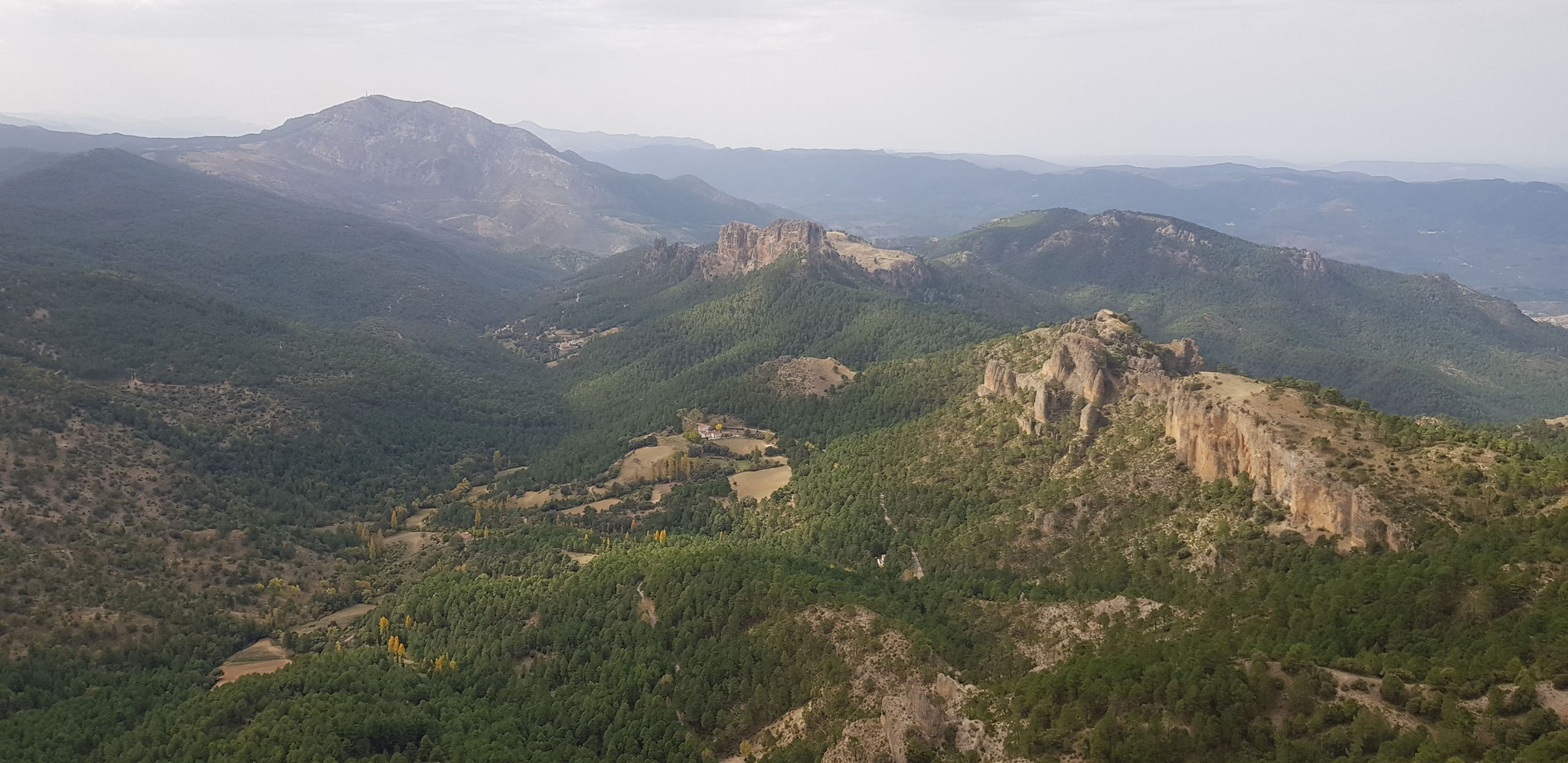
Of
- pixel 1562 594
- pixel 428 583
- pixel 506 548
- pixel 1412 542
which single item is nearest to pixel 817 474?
pixel 506 548

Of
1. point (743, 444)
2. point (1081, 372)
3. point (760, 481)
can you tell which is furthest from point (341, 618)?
point (1081, 372)

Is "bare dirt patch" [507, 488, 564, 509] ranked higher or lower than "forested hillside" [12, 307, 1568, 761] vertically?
lower

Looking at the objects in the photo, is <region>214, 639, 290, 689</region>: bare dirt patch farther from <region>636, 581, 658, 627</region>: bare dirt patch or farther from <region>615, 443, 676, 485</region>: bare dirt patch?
<region>615, 443, 676, 485</region>: bare dirt patch

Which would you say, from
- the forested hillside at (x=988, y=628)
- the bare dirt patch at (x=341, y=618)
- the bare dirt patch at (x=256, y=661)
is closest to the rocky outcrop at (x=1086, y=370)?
the forested hillside at (x=988, y=628)

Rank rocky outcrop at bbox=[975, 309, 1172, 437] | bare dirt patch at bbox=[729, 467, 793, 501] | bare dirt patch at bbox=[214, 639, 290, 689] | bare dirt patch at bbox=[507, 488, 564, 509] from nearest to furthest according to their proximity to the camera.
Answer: bare dirt patch at bbox=[214, 639, 290, 689] < rocky outcrop at bbox=[975, 309, 1172, 437] < bare dirt patch at bbox=[729, 467, 793, 501] < bare dirt patch at bbox=[507, 488, 564, 509]

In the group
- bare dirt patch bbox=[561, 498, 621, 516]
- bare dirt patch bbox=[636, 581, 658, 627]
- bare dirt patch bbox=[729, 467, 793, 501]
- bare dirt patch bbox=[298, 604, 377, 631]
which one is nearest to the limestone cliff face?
bare dirt patch bbox=[636, 581, 658, 627]

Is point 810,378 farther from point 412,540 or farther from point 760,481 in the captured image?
point 412,540

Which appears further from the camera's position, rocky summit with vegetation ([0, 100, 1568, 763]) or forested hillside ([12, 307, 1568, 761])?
rocky summit with vegetation ([0, 100, 1568, 763])
